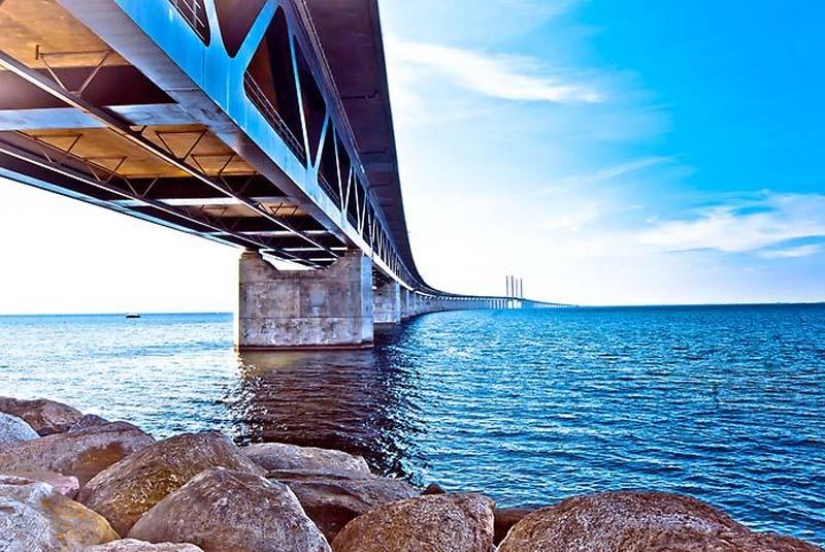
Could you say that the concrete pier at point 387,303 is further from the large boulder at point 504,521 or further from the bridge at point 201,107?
the large boulder at point 504,521

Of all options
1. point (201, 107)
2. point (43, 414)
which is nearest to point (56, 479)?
point (43, 414)

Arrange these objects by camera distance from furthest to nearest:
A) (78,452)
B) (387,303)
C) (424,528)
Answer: (387,303) < (78,452) < (424,528)

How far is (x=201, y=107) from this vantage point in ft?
35.8

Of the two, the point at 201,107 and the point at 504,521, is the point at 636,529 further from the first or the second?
the point at 201,107

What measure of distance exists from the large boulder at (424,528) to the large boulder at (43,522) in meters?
2.01

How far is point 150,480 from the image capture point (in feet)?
19.0

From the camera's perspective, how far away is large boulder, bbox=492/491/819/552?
11.7ft

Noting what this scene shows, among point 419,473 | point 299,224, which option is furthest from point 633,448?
point 299,224

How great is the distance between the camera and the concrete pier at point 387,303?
282 feet

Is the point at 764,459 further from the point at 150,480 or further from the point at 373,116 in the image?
the point at 373,116

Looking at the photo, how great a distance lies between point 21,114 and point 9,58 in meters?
3.23

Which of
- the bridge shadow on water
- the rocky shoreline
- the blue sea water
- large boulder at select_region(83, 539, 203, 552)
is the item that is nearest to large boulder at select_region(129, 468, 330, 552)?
the rocky shoreline

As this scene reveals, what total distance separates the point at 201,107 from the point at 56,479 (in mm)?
6917

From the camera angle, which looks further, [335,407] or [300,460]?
[335,407]
